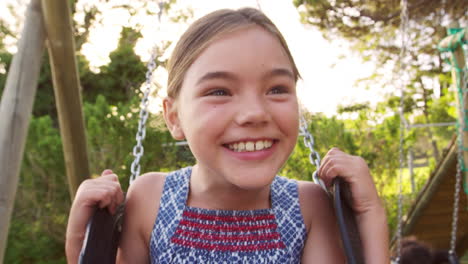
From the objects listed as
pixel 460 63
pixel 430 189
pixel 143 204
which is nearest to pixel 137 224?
pixel 143 204

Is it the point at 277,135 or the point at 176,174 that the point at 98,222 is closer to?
the point at 176,174

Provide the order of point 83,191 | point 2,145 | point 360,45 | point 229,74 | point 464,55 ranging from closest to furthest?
point 229,74, point 83,191, point 2,145, point 464,55, point 360,45

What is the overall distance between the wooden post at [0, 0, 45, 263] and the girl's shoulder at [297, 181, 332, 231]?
4.37ft

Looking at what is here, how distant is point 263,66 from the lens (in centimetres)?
96

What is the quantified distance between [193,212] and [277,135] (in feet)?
1.15

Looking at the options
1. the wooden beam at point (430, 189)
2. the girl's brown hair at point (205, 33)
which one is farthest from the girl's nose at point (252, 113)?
the wooden beam at point (430, 189)

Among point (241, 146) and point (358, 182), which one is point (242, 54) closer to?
point (241, 146)

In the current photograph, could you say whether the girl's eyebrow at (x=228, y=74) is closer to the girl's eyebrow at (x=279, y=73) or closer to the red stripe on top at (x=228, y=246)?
the girl's eyebrow at (x=279, y=73)

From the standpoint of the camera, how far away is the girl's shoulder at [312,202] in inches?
46.6

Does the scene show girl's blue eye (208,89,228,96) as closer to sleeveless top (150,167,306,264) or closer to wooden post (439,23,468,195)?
sleeveless top (150,167,306,264)

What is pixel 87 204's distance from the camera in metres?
1.05

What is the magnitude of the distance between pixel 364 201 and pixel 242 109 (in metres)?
0.41

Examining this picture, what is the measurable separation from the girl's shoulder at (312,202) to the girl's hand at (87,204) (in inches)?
20.0

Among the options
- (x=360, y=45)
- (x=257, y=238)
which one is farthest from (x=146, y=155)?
(x=360, y=45)
